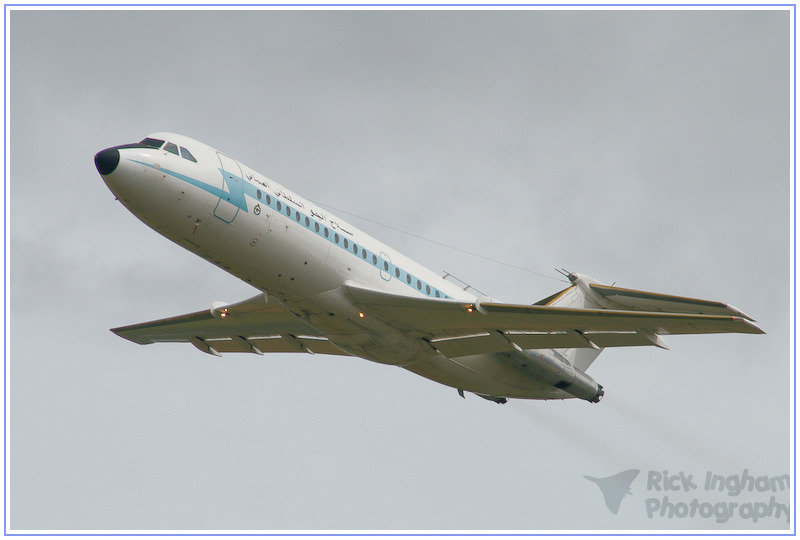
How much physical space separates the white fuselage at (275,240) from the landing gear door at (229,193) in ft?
0.09

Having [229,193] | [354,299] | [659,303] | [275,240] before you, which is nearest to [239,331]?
[354,299]

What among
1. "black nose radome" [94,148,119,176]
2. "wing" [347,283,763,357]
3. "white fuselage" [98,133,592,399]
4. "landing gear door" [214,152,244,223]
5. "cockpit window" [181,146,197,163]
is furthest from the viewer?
"wing" [347,283,763,357]

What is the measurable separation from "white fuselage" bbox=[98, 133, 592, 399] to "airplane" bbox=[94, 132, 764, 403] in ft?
0.11

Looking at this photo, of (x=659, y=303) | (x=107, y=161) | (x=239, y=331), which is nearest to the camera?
(x=107, y=161)

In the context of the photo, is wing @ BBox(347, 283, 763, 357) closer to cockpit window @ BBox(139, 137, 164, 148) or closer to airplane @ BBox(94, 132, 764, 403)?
airplane @ BBox(94, 132, 764, 403)

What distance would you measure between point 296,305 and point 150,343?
37.7 feet

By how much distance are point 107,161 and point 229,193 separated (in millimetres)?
3350

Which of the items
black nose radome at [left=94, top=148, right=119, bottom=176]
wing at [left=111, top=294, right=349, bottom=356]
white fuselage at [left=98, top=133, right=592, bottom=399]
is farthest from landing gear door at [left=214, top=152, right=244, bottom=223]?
wing at [left=111, top=294, right=349, bottom=356]

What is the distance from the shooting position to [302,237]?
29016 mm

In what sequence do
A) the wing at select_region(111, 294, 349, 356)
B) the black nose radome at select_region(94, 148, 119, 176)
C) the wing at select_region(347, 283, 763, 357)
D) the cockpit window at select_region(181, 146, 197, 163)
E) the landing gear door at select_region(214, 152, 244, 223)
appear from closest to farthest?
1. the black nose radome at select_region(94, 148, 119, 176)
2. the landing gear door at select_region(214, 152, 244, 223)
3. the cockpit window at select_region(181, 146, 197, 163)
4. the wing at select_region(347, 283, 763, 357)
5. the wing at select_region(111, 294, 349, 356)

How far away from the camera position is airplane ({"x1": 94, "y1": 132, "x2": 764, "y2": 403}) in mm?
27312

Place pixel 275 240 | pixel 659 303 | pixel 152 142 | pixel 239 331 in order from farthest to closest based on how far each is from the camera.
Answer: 1. pixel 239 331
2. pixel 659 303
3. pixel 275 240
4. pixel 152 142

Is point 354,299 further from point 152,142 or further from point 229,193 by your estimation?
point 152,142

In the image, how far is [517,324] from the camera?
30.2 m
